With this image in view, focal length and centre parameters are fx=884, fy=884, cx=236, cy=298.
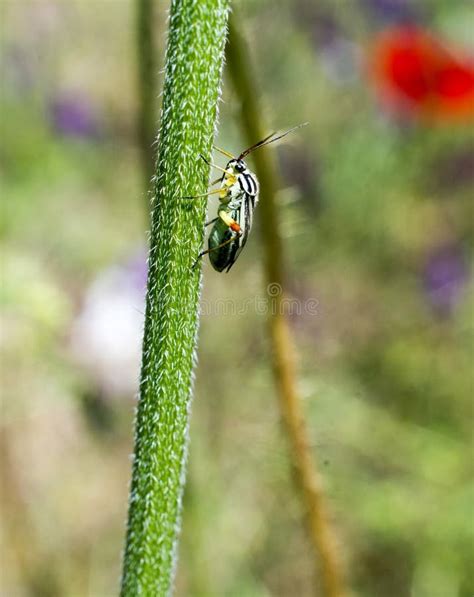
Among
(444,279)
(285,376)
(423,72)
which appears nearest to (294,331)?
(444,279)

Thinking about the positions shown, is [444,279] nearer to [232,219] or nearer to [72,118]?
[72,118]

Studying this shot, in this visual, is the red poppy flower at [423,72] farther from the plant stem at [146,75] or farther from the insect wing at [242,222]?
the insect wing at [242,222]

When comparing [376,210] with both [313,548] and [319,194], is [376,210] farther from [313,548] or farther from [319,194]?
[313,548]

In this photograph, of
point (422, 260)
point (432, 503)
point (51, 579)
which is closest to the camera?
point (51, 579)

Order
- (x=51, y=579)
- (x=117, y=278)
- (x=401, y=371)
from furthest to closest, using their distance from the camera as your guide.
A: 1. (x=401, y=371)
2. (x=117, y=278)
3. (x=51, y=579)

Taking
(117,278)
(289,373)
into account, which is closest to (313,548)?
(289,373)

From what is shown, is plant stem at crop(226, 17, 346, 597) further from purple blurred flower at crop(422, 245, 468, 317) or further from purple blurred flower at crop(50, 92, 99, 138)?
purple blurred flower at crop(50, 92, 99, 138)
